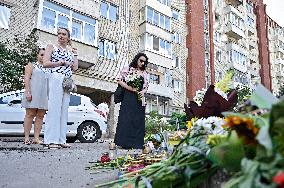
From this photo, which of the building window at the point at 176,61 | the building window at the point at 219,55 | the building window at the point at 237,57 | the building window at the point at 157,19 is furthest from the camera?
the building window at the point at 237,57

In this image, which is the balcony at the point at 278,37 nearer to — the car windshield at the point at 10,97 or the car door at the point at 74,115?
the car door at the point at 74,115

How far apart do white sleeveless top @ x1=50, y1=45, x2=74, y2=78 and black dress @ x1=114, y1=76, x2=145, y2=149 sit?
41.1 inches

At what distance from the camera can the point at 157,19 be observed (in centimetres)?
2759

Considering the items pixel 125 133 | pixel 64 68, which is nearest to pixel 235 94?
pixel 125 133

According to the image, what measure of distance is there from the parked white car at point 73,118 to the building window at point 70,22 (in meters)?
8.24

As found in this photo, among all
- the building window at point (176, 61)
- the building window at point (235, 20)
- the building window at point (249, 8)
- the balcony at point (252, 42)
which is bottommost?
the building window at point (176, 61)

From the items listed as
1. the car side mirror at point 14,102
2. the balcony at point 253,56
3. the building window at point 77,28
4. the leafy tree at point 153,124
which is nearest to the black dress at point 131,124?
the car side mirror at point 14,102

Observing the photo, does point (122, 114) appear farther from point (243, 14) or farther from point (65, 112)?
point (243, 14)

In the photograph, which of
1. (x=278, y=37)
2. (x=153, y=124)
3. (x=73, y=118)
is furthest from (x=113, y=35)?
(x=278, y=37)

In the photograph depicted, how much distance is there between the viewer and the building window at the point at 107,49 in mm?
23359

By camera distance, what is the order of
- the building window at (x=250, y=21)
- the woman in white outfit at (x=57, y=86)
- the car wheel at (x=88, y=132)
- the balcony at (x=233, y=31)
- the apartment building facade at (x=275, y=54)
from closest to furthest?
the woman in white outfit at (x=57, y=86) → the car wheel at (x=88, y=132) → the balcony at (x=233, y=31) → the building window at (x=250, y=21) → the apartment building facade at (x=275, y=54)

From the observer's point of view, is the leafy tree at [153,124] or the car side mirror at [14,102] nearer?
the car side mirror at [14,102]

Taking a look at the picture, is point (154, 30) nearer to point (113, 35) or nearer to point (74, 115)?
point (113, 35)

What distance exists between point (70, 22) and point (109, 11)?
5091mm
